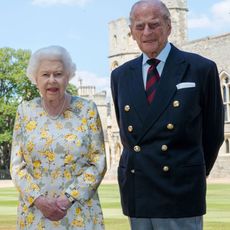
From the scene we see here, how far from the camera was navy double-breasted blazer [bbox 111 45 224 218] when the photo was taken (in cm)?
415

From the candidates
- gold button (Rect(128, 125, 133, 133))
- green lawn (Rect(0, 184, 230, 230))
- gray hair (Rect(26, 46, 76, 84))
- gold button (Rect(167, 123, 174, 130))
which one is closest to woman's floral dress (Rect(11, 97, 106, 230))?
gray hair (Rect(26, 46, 76, 84))

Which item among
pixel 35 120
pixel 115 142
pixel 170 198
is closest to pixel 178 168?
pixel 170 198

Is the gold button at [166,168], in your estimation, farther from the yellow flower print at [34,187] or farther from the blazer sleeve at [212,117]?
the yellow flower print at [34,187]

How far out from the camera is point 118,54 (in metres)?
45.9

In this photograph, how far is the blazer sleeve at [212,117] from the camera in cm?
429

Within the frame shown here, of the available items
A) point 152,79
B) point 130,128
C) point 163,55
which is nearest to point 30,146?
point 130,128

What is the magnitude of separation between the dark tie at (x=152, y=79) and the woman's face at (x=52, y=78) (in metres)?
0.74

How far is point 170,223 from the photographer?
4156mm

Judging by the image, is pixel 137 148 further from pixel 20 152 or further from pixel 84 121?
pixel 20 152

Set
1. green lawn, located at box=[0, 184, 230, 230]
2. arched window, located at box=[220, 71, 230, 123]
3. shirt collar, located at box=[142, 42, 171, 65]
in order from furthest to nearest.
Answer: arched window, located at box=[220, 71, 230, 123] < green lawn, located at box=[0, 184, 230, 230] < shirt collar, located at box=[142, 42, 171, 65]

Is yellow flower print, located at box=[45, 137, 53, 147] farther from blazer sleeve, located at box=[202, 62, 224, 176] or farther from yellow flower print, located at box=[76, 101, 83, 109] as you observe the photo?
blazer sleeve, located at box=[202, 62, 224, 176]

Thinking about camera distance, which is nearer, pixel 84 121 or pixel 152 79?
pixel 152 79

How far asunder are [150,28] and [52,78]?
88 centimetres

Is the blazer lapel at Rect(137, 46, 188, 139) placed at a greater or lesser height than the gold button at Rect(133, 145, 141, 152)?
greater
